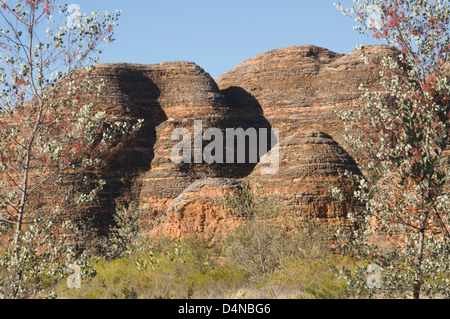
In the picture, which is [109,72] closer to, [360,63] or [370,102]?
[360,63]

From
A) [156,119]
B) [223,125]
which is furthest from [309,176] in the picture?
[156,119]

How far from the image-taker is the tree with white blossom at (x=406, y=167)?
38.5ft

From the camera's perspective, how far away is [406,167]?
41.5ft

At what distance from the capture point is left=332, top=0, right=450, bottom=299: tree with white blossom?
11734 millimetres

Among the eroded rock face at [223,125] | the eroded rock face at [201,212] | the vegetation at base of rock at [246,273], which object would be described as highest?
the eroded rock face at [223,125]

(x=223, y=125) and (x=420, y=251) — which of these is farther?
(x=223, y=125)

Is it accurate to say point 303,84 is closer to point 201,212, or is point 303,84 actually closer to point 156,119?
point 156,119

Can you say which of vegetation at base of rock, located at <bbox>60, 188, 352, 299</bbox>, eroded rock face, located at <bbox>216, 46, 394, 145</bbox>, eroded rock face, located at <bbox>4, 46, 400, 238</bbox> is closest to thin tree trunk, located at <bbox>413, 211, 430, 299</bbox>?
vegetation at base of rock, located at <bbox>60, 188, 352, 299</bbox>

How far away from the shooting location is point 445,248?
11.7 m

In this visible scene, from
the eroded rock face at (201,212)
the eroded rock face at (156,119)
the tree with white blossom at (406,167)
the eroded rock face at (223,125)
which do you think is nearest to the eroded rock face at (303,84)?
the eroded rock face at (223,125)

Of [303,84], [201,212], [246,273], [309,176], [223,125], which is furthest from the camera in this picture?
[303,84]

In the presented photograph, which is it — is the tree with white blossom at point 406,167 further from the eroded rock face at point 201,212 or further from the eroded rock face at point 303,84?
the eroded rock face at point 303,84

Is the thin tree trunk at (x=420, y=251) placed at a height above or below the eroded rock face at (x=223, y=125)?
below

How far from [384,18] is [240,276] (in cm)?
1655
